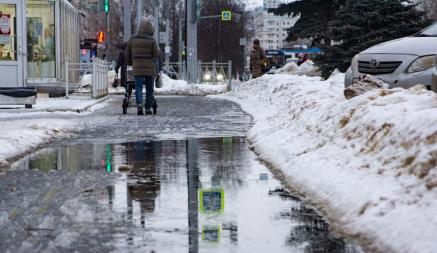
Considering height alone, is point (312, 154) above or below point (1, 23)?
A: below

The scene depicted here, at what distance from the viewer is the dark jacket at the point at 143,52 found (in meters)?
16.8

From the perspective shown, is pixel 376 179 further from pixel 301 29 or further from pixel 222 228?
pixel 301 29

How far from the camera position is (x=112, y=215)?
19.1 feet

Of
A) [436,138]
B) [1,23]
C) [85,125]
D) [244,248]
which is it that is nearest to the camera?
[244,248]

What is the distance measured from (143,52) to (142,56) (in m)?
0.09

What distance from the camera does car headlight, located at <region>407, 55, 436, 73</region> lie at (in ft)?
36.9

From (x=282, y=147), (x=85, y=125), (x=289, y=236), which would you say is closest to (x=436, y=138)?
(x=289, y=236)

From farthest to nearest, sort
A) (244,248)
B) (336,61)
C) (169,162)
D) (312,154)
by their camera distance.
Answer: (336,61) → (169,162) → (312,154) → (244,248)

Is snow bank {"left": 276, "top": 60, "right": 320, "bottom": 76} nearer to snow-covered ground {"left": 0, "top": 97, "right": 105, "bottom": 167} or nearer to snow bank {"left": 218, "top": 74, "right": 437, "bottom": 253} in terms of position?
snow-covered ground {"left": 0, "top": 97, "right": 105, "bottom": 167}

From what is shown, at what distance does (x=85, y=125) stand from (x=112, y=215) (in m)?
8.76

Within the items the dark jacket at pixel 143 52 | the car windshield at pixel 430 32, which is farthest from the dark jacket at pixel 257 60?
the car windshield at pixel 430 32

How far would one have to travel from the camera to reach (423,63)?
1135cm

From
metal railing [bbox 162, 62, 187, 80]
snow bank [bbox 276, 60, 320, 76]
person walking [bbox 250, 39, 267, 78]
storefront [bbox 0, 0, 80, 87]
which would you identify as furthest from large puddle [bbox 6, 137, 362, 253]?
metal railing [bbox 162, 62, 187, 80]

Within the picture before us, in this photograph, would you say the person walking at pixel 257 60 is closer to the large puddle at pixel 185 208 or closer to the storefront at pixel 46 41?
the storefront at pixel 46 41
